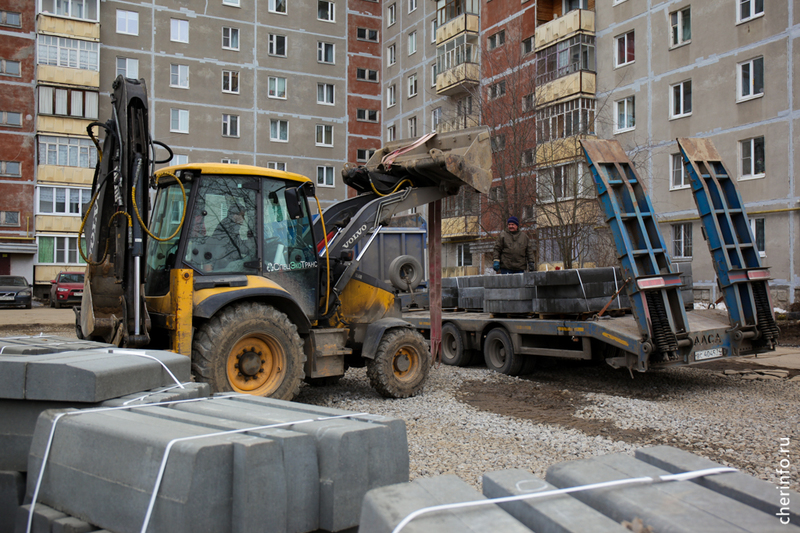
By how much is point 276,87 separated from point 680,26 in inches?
969

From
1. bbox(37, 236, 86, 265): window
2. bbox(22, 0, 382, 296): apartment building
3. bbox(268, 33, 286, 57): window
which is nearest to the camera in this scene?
bbox(22, 0, 382, 296): apartment building

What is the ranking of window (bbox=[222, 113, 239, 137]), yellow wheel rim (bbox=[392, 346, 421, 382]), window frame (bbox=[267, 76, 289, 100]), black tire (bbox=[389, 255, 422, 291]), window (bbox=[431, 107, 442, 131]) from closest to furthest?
yellow wheel rim (bbox=[392, 346, 421, 382]) < black tire (bbox=[389, 255, 422, 291]) < window (bbox=[431, 107, 442, 131]) < window (bbox=[222, 113, 239, 137]) < window frame (bbox=[267, 76, 289, 100])

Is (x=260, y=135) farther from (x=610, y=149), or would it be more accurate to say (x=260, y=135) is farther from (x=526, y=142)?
(x=610, y=149)

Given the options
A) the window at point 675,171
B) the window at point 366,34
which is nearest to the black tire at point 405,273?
the window at point 675,171

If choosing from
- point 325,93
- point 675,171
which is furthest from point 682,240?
point 325,93

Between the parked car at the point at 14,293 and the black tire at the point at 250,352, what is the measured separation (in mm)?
26456

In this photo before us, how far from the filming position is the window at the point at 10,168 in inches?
1395

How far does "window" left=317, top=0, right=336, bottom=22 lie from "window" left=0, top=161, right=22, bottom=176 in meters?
20.6

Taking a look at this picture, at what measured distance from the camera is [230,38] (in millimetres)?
39500

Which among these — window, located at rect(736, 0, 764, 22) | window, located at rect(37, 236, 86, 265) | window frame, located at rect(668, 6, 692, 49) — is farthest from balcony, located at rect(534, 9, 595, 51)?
window, located at rect(37, 236, 86, 265)

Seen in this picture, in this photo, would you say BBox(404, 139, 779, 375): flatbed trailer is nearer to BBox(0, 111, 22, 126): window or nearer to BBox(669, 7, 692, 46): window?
BBox(669, 7, 692, 46): window

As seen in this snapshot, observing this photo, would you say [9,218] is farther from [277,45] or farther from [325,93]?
[325,93]

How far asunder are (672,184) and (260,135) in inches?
980

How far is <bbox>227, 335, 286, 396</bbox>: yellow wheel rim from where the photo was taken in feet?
21.5
